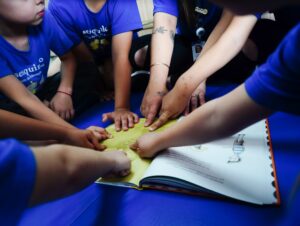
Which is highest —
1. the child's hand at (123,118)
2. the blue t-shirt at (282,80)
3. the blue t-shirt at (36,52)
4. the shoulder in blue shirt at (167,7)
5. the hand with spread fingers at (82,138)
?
the blue t-shirt at (282,80)

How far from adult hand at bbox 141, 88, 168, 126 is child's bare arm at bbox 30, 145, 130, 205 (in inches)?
10.0

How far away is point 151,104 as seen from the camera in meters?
0.84

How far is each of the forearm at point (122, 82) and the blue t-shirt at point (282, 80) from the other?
56cm

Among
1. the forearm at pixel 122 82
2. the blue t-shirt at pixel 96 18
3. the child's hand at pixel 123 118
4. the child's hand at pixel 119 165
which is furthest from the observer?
the blue t-shirt at pixel 96 18

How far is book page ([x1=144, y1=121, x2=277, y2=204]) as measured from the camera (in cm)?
51

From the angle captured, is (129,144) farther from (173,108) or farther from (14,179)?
(14,179)

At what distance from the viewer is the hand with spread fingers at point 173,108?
2.51 ft

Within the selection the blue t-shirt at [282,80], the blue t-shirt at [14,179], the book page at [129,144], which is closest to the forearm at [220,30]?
the book page at [129,144]

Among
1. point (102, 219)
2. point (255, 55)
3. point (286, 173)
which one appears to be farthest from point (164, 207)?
point (255, 55)

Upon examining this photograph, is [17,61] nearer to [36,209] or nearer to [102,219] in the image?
[36,209]

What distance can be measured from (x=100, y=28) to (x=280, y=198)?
2.72 ft

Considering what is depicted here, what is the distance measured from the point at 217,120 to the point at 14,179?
12.2 inches

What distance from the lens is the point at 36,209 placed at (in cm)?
61

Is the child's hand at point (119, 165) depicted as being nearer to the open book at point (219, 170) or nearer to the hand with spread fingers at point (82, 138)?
the open book at point (219, 170)
